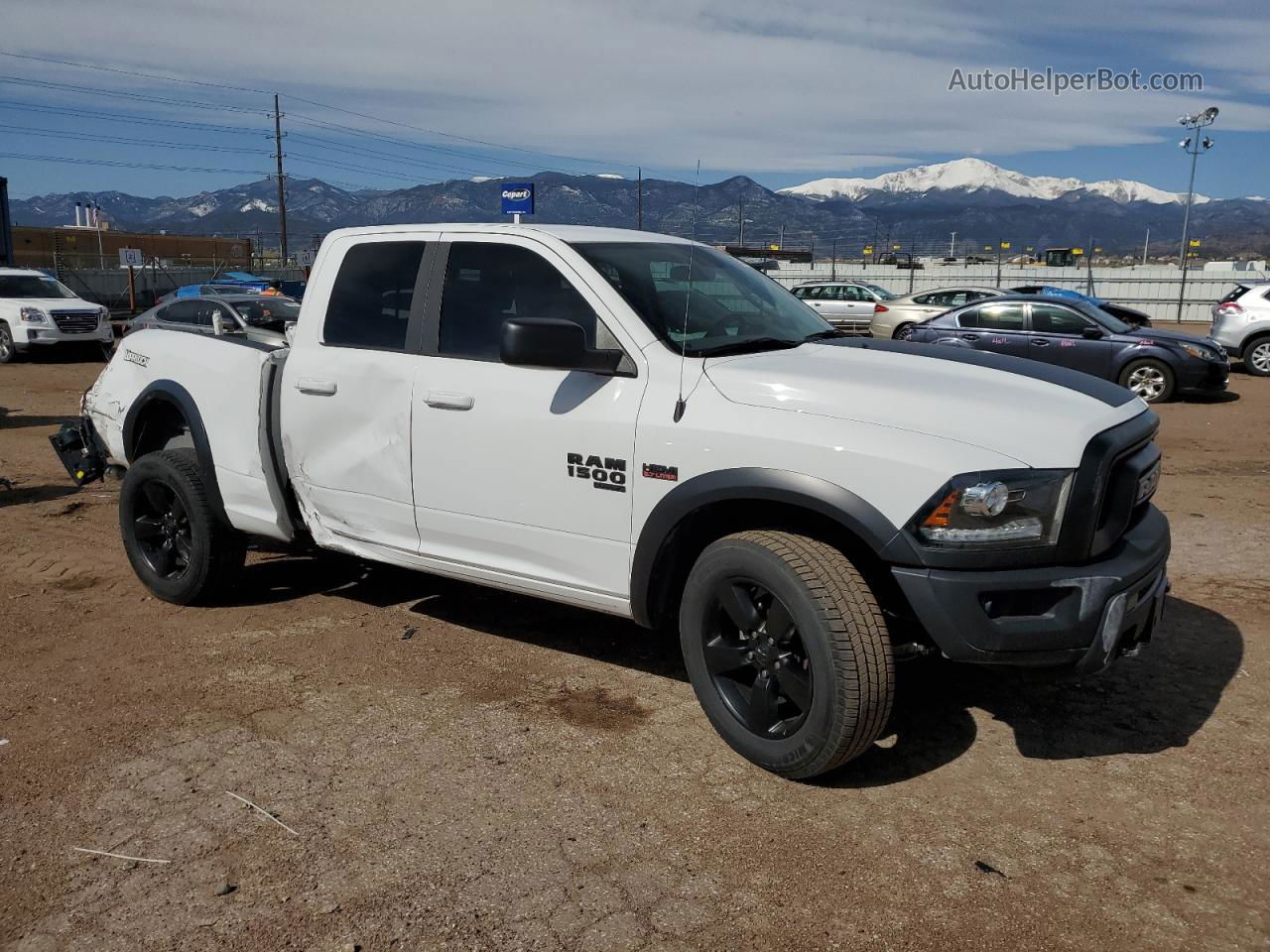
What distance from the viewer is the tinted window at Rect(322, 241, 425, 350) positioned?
183 inches

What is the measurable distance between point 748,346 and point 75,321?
65.4ft

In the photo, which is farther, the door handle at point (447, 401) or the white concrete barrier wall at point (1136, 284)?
the white concrete barrier wall at point (1136, 284)

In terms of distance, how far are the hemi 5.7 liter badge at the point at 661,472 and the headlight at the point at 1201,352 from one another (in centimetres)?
1308

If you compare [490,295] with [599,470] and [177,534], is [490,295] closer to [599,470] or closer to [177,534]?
[599,470]

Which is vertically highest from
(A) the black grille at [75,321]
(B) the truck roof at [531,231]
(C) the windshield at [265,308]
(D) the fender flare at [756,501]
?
(B) the truck roof at [531,231]

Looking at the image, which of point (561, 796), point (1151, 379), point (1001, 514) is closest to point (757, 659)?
point (561, 796)

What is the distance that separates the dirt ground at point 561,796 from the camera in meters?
2.92

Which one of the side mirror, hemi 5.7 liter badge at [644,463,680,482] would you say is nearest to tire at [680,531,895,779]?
hemi 5.7 liter badge at [644,463,680,482]

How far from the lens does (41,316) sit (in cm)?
1991

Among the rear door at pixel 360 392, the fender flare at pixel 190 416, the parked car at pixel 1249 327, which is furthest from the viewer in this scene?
the parked car at pixel 1249 327

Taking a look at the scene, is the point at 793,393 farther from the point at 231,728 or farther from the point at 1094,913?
the point at 231,728

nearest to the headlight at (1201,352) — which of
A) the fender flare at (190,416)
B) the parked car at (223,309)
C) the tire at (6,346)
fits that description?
the parked car at (223,309)

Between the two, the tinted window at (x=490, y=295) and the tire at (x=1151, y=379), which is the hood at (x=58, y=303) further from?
the tinted window at (x=490, y=295)

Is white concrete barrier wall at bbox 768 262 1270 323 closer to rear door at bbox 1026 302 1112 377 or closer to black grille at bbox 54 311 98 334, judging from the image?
rear door at bbox 1026 302 1112 377
